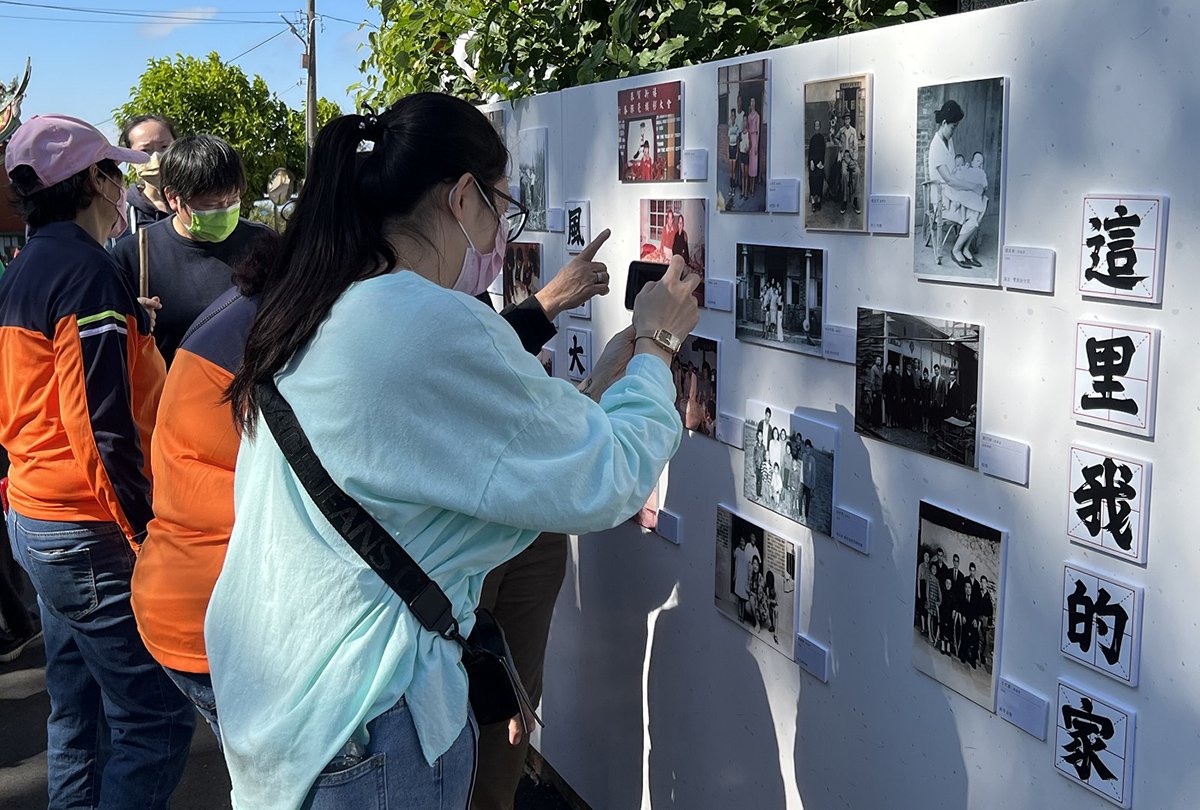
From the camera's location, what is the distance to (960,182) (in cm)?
182

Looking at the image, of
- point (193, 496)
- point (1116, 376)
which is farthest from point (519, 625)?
point (1116, 376)

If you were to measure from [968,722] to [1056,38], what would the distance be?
1.08 metres

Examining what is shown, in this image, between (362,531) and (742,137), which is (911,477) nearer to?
(742,137)

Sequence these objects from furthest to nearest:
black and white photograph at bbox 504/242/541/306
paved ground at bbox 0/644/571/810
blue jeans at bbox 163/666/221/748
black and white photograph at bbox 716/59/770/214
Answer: paved ground at bbox 0/644/571/810
black and white photograph at bbox 504/242/541/306
black and white photograph at bbox 716/59/770/214
blue jeans at bbox 163/666/221/748

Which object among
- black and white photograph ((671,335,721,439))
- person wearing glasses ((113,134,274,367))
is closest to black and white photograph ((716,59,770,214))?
black and white photograph ((671,335,721,439))

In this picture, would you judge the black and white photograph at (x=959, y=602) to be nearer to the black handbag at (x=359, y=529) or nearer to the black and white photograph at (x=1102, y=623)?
the black and white photograph at (x=1102, y=623)

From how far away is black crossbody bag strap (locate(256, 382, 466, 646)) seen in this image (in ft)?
4.96

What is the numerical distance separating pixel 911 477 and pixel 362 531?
97 centimetres

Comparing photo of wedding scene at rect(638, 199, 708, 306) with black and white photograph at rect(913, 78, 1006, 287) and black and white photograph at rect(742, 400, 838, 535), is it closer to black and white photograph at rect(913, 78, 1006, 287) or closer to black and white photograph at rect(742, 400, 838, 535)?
black and white photograph at rect(742, 400, 838, 535)

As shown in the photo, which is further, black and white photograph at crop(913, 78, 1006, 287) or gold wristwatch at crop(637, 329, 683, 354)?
gold wristwatch at crop(637, 329, 683, 354)

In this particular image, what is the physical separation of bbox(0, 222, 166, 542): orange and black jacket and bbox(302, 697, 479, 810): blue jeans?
1300mm

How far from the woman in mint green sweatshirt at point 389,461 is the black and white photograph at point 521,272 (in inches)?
66.8

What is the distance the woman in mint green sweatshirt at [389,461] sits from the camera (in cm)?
147

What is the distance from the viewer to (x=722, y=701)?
2.68 meters
